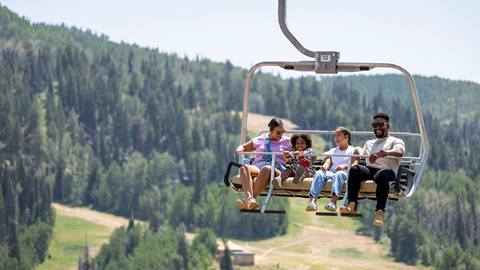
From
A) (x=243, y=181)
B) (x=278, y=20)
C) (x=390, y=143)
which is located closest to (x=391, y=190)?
(x=390, y=143)

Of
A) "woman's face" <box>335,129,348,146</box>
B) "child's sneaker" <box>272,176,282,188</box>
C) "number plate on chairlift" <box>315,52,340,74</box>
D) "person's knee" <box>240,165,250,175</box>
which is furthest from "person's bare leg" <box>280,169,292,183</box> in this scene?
"number plate on chairlift" <box>315,52,340,74</box>

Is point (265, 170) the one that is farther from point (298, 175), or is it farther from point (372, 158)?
point (372, 158)

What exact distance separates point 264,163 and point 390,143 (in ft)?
5.79

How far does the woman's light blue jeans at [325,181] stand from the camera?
2034cm

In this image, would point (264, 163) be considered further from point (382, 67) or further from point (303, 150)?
point (382, 67)

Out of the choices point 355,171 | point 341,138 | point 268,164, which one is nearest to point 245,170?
point 268,164

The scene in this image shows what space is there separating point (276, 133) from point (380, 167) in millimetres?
1859

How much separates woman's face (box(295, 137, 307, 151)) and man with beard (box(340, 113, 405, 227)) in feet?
3.25

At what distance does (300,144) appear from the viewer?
21516 millimetres

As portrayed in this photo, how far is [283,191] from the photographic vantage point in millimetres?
20812

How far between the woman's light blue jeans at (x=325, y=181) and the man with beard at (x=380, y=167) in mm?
266

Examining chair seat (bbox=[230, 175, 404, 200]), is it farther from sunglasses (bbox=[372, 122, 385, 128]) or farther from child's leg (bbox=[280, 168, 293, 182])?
sunglasses (bbox=[372, 122, 385, 128])

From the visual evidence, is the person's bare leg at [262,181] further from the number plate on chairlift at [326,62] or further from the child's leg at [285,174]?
the number plate on chairlift at [326,62]

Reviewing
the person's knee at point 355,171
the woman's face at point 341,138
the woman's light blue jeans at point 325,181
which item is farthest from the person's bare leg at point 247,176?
the person's knee at point 355,171
